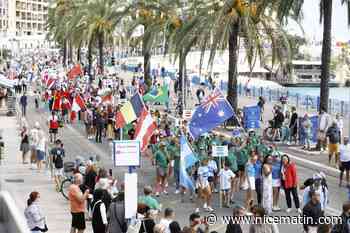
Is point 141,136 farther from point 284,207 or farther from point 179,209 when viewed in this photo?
point 284,207

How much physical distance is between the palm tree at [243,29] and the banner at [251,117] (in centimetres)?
166

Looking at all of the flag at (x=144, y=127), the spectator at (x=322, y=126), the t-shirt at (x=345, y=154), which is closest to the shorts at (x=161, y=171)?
the flag at (x=144, y=127)

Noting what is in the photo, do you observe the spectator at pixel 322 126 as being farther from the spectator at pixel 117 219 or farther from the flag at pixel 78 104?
the spectator at pixel 117 219

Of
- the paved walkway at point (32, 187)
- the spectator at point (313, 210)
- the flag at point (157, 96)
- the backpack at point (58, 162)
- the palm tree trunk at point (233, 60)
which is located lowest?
the paved walkway at point (32, 187)

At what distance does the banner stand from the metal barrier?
22.0 m

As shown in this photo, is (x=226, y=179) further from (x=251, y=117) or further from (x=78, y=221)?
(x=251, y=117)

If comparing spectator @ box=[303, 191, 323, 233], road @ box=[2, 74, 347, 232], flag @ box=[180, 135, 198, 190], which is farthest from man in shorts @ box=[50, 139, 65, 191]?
spectator @ box=[303, 191, 323, 233]

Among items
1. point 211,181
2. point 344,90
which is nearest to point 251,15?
point 211,181

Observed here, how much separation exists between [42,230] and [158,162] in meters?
7.31

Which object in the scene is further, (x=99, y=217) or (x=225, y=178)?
(x=225, y=178)

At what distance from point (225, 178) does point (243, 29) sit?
47.1 feet

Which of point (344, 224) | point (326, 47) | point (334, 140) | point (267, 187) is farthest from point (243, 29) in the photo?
point (344, 224)

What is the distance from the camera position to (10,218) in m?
8.10

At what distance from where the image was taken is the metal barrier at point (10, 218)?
7209 mm
